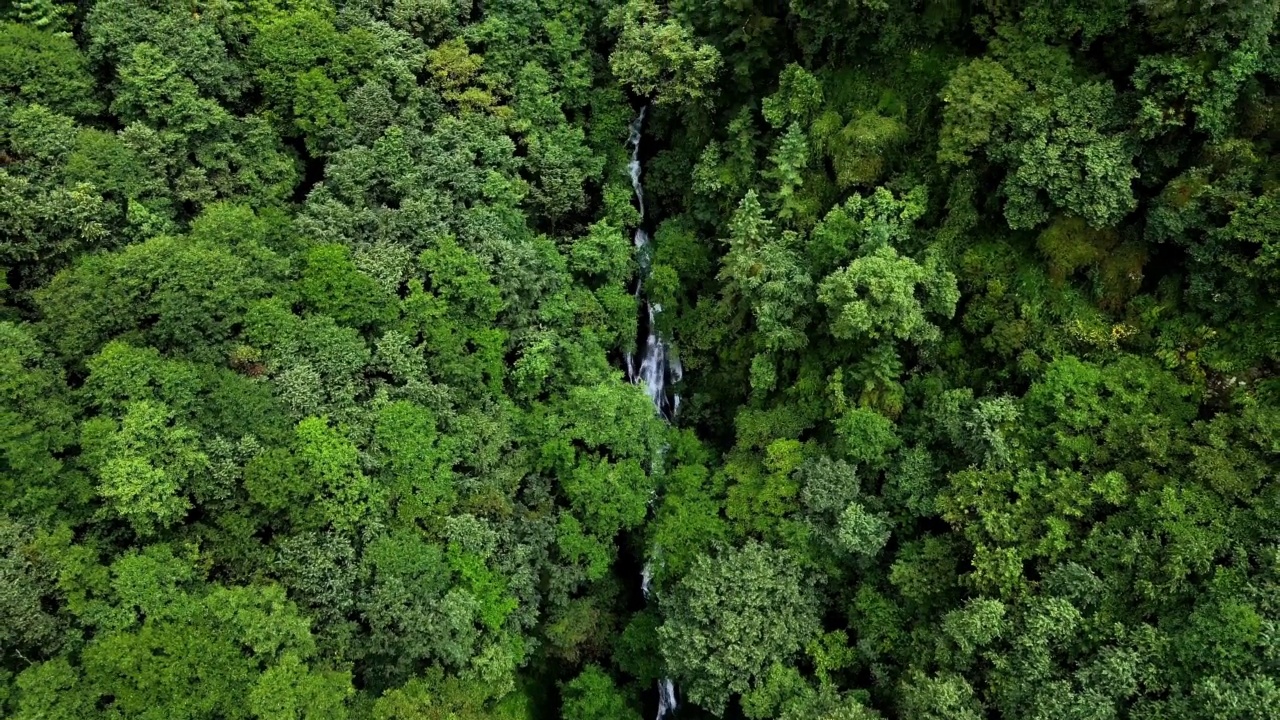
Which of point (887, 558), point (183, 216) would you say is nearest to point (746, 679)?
point (887, 558)

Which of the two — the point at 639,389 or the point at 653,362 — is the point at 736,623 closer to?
the point at 639,389

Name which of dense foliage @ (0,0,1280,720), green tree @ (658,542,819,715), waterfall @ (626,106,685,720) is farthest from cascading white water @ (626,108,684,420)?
green tree @ (658,542,819,715)

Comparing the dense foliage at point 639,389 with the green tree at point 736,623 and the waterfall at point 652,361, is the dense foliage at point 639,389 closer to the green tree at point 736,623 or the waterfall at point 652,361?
the green tree at point 736,623

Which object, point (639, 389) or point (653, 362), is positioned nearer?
point (639, 389)

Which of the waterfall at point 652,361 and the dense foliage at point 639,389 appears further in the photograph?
the waterfall at point 652,361

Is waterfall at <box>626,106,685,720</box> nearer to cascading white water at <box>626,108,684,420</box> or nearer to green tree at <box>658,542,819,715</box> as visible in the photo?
cascading white water at <box>626,108,684,420</box>

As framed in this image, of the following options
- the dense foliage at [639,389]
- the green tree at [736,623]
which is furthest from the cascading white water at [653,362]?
the green tree at [736,623]

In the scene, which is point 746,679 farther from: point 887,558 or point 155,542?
point 155,542

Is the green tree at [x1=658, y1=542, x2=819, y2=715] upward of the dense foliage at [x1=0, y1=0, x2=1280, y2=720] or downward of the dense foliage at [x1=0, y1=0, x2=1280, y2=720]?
downward

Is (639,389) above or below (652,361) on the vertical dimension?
above

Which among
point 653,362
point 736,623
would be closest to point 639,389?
point 653,362
